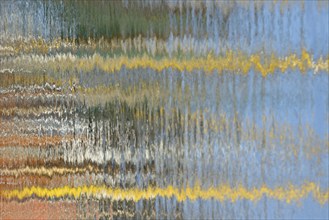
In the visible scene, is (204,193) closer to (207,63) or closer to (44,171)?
(207,63)

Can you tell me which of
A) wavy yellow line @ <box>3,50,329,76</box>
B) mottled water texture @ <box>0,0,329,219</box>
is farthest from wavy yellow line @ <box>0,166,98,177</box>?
wavy yellow line @ <box>3,50,329,76</box>

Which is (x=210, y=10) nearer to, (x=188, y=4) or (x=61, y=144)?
(x=188, y=4)

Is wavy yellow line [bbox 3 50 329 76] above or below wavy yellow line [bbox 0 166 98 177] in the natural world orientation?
above

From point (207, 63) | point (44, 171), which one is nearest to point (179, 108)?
point (207, 63)

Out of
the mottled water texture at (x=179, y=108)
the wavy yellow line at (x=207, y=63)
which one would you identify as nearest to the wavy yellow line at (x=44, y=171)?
the mottled water texture at (x=179, y=108)

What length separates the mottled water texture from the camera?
0.62 m

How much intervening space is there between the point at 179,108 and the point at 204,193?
0.31ft

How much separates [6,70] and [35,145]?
0.13m

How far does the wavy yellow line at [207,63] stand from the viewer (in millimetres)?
623

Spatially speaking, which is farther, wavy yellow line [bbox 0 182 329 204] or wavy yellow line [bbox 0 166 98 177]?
wavy yellow line [bbox 0 166 98 177]

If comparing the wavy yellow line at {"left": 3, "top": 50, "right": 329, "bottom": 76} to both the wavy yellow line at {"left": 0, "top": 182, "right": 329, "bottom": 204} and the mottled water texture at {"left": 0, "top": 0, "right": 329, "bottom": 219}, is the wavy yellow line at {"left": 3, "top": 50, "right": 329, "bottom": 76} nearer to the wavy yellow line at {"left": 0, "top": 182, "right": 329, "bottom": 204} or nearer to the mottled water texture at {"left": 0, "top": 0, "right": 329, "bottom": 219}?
the mottled water texture at {"left": 0, "top": 0, "right": 329, "bottom": 219}

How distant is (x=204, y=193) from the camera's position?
673 mm

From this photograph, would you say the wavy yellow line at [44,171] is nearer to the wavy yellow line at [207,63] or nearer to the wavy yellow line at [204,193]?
the wavy yellow line at [204,193]

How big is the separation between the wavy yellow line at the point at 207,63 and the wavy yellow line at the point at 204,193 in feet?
0.39
